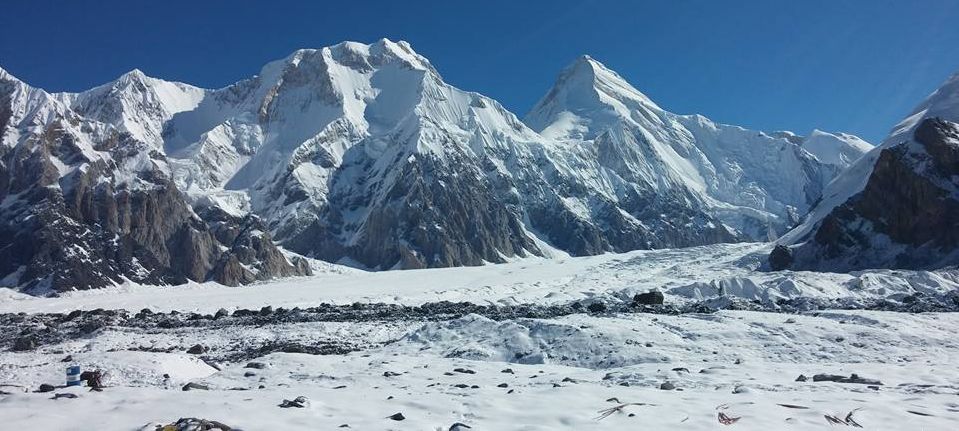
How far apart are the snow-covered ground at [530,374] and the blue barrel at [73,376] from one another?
845 mm

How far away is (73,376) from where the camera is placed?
47.0 feet

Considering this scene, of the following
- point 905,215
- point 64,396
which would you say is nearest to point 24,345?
point 64,396

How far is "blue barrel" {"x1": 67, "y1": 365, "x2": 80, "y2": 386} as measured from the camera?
1419 centimetres

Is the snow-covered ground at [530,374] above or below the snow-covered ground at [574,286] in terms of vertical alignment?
below

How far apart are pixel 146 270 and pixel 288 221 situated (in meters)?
59.7

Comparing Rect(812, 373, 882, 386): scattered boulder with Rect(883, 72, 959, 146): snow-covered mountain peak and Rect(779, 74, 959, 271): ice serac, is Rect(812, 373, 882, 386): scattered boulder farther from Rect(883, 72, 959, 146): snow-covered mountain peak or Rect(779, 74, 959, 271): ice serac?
Rect(883, 72, 959, 146): snow-covered mountain peak

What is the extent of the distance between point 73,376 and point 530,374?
11.0m

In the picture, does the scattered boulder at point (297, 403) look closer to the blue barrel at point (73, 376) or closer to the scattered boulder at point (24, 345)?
the blue barrel at point (73, 376)

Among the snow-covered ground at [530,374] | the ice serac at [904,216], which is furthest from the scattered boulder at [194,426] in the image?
the ice serac at [904,216]

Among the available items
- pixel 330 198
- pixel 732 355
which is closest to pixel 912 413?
pixel 732 355

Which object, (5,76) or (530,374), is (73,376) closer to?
(530,374)

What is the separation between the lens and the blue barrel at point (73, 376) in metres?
14.2

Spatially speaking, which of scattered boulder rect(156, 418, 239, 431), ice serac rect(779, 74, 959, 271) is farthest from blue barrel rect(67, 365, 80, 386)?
ice serac rect(779, 74, 959, 271)

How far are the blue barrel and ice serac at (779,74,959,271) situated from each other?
59196 mm
